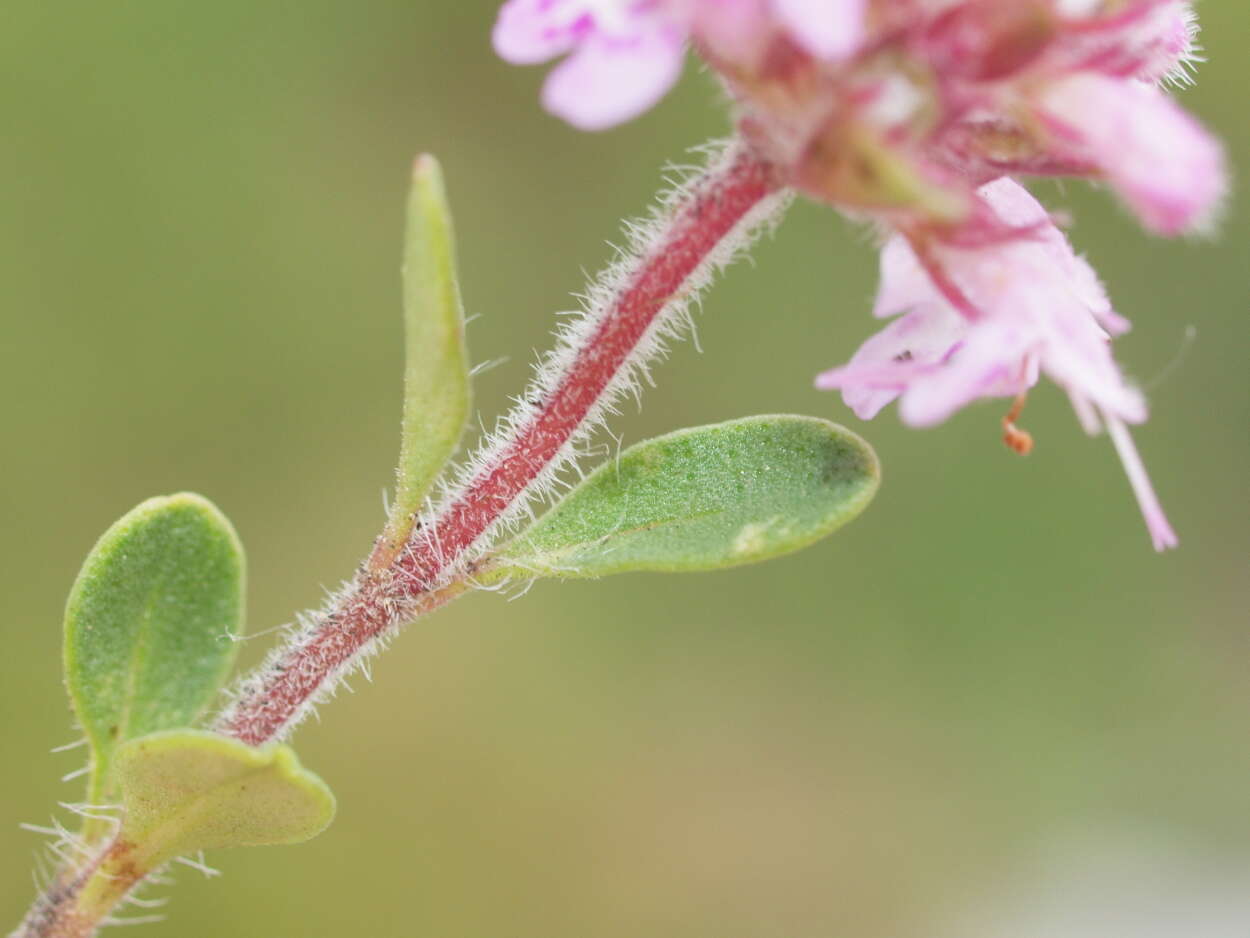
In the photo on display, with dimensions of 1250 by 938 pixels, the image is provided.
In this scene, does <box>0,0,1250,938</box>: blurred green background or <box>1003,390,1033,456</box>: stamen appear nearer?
<box>1003,390,1033,456</box>: stamen

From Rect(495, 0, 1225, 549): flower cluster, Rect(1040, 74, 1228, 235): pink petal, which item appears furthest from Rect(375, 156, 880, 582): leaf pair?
Rect(1040, 74, 1228, 235): pink petal

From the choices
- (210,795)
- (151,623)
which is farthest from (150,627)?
(210,795)

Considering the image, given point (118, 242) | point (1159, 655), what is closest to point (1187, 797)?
point (1159, 655)

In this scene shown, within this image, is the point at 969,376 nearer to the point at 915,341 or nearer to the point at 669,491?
the point at 915,341

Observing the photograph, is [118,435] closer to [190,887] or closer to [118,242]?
[118,242]

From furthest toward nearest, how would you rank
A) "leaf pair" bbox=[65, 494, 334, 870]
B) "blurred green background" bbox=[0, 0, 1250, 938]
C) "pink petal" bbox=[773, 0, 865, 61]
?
"blurred green background" bbox=[0, 0, 1250, 938] < "leaf pair" bbox=[65, 494, 334, 870] < "pink petal" bbox=[773, 0, 865, 61]

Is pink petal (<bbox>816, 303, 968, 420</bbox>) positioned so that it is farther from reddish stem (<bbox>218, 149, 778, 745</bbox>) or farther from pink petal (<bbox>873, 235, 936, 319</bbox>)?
reddish stem (<bbox>218, 149, 778, 745</bbox>)

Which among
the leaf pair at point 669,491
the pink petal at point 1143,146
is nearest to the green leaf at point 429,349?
the leaf pair at point 669,491

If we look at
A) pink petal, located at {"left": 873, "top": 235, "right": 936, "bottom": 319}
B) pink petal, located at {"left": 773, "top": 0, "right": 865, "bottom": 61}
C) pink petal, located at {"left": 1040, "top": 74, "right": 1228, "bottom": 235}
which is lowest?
pink petal, located at {"left": 773, "top": 0, "right": 865, "bottom": 61}
